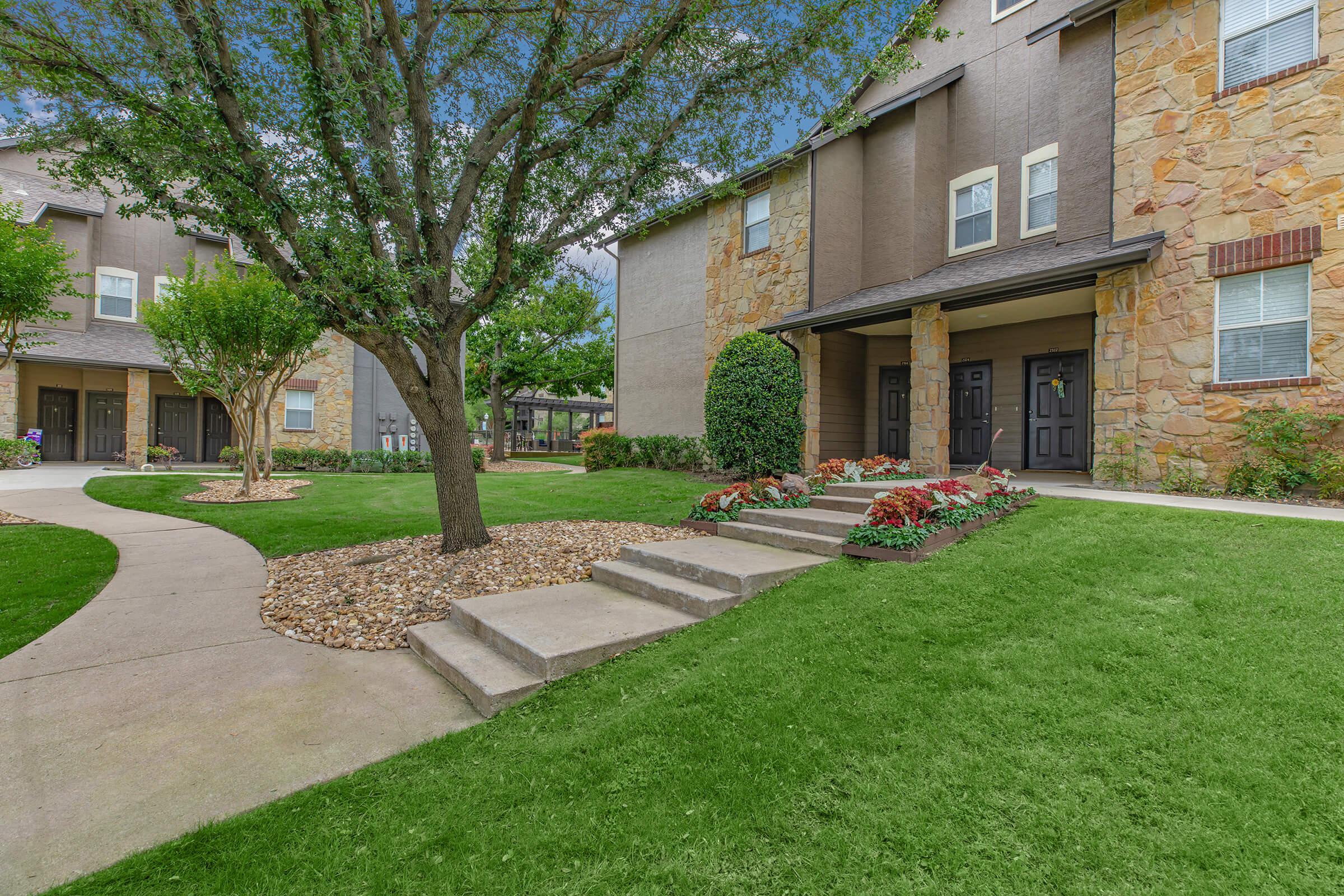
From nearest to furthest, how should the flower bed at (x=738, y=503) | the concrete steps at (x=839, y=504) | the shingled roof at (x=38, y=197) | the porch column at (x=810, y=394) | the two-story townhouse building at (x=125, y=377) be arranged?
the concrete steps at (x=839, y=504) < the flower bed at (x=738, y=503) < the porch column at (x=810, y=394) < the shingled roof at (x=38, y=197) < the two-story townhouse building at (x=125, y=377)

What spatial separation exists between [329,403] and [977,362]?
16.6m

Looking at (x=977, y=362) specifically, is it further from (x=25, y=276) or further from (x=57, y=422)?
(x=57, y=422)

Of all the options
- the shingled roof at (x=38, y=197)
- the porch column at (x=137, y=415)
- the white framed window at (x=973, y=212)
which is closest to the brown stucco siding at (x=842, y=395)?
the white framed window at (x=973, y=212)

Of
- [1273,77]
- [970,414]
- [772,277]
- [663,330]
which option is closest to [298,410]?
[663,330]

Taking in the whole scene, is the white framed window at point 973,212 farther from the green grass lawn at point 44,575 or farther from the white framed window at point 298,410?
the white framed window at point 298,410

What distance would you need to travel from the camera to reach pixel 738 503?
598cm

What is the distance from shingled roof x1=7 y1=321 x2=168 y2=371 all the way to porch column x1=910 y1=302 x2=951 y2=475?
16523 mm

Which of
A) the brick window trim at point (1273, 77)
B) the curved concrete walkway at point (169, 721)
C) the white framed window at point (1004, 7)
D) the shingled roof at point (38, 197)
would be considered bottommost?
the curved concrete walkway at point (169, 721)

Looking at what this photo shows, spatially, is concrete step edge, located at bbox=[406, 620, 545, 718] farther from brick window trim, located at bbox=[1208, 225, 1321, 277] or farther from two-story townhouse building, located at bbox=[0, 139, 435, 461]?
two-story townhouse building, located at bbox=[0, 139, 435, 461]

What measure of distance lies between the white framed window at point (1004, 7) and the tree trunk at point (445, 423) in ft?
35.5

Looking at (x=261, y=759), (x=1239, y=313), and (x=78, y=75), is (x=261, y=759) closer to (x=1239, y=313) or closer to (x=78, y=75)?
(x=78, y=75)

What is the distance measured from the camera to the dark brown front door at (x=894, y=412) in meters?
11.2

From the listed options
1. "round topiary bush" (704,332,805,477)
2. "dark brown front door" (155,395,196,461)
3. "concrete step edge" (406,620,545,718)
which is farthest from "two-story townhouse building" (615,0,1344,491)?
"dark brown front door" (155,395,196,461)

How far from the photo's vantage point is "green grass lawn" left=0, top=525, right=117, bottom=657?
13.1 ft
